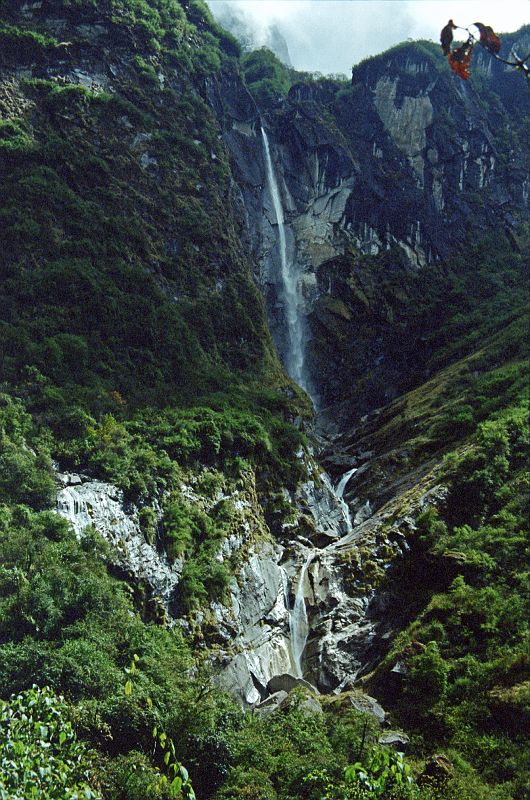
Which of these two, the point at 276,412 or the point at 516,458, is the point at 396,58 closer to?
the point at 276,412

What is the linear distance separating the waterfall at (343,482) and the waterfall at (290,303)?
13771 millimetres

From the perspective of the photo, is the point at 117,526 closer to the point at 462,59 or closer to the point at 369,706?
the point at 369,706

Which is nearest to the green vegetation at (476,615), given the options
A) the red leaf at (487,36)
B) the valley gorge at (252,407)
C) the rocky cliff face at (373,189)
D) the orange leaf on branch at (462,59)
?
the valley gorge at (252,407)

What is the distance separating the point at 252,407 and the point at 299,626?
40.4 feet

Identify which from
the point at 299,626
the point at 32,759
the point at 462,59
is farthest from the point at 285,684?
the point at 462,59

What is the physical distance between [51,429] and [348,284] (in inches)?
1289

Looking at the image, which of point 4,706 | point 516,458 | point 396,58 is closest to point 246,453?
point 516,458

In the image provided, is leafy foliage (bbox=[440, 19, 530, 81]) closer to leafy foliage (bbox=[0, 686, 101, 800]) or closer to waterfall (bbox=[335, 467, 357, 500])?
leafy foliage (bbox=[0, 686, 101, 800])

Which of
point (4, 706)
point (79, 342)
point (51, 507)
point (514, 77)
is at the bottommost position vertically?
point (4, 706)

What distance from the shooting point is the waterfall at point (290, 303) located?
49.7 m

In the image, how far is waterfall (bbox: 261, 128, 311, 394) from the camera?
4972cm

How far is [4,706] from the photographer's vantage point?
22.6 ft

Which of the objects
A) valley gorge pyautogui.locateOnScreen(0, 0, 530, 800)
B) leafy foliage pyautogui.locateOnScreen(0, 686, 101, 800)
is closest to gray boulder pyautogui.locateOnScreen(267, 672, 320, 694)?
valley gorge pyautogui.locateOnScreen(0, 0, 530, 800)

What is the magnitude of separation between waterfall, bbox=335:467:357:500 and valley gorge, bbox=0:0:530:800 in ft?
0.43
